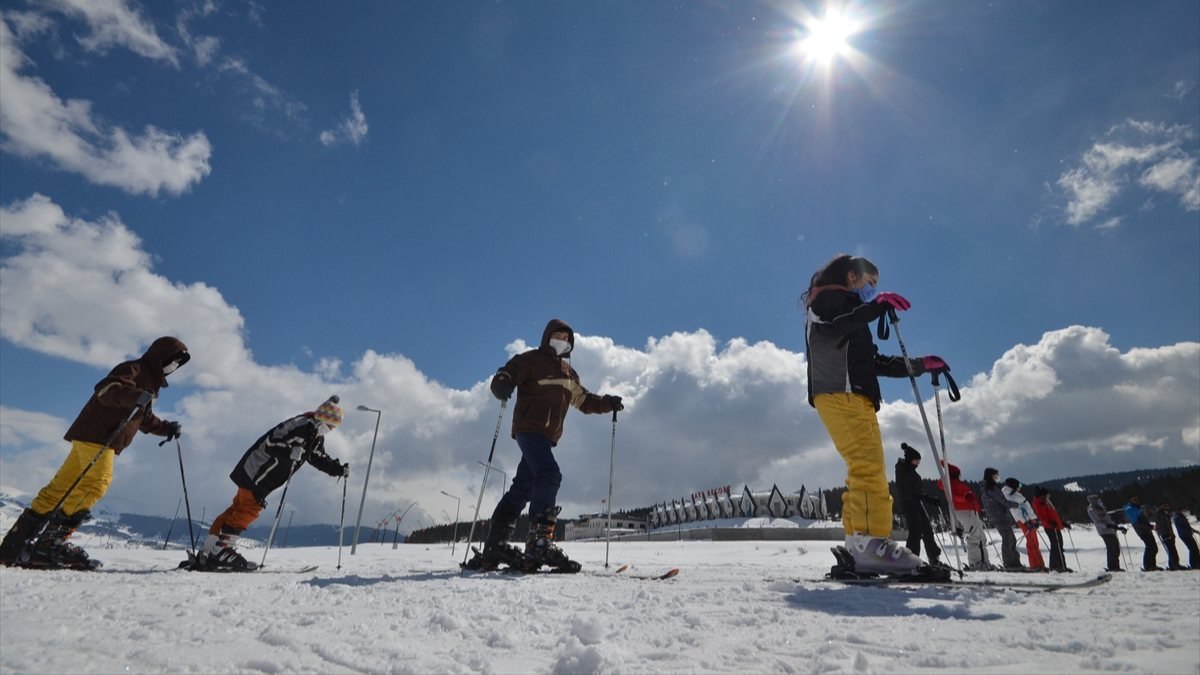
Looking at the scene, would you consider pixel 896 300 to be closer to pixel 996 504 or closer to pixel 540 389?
pixel 540 389

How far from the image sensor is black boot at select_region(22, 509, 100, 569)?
4676mm

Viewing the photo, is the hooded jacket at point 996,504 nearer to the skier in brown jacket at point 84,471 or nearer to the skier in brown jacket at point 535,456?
the skier in brown jacket at point 535,456

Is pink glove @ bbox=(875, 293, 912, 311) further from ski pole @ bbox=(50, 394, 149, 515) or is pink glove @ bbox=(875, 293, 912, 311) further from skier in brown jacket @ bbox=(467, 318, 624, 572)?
ski pole @ bbox=(50, 394, 149, 515)

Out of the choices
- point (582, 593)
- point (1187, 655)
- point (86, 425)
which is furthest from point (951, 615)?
point (86, 425)

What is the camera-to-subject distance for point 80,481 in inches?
195

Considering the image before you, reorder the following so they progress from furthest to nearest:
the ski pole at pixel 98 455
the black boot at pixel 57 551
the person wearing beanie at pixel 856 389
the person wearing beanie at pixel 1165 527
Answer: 1. the person wearing beanie at pixel 1165 527
2. the ski pole at pixel 98 455
3. the black boot at pixel 57 551
4. the person wearing beanie at pixel 856 389

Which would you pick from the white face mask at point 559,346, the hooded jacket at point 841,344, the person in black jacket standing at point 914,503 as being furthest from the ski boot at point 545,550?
the person in black jacket standing at point 914,503

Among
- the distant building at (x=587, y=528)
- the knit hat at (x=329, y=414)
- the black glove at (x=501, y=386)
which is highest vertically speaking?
the black glove at (x=501, y=386)

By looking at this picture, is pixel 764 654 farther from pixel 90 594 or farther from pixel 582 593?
pixel 90 594

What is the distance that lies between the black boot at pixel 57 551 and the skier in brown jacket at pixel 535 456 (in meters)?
3.34

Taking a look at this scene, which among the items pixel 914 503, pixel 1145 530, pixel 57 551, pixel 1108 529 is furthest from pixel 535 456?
pixel 1145 530

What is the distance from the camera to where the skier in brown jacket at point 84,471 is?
470cm

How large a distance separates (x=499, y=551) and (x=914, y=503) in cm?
574

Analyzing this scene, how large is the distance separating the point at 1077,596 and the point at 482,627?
2792 millimetres
